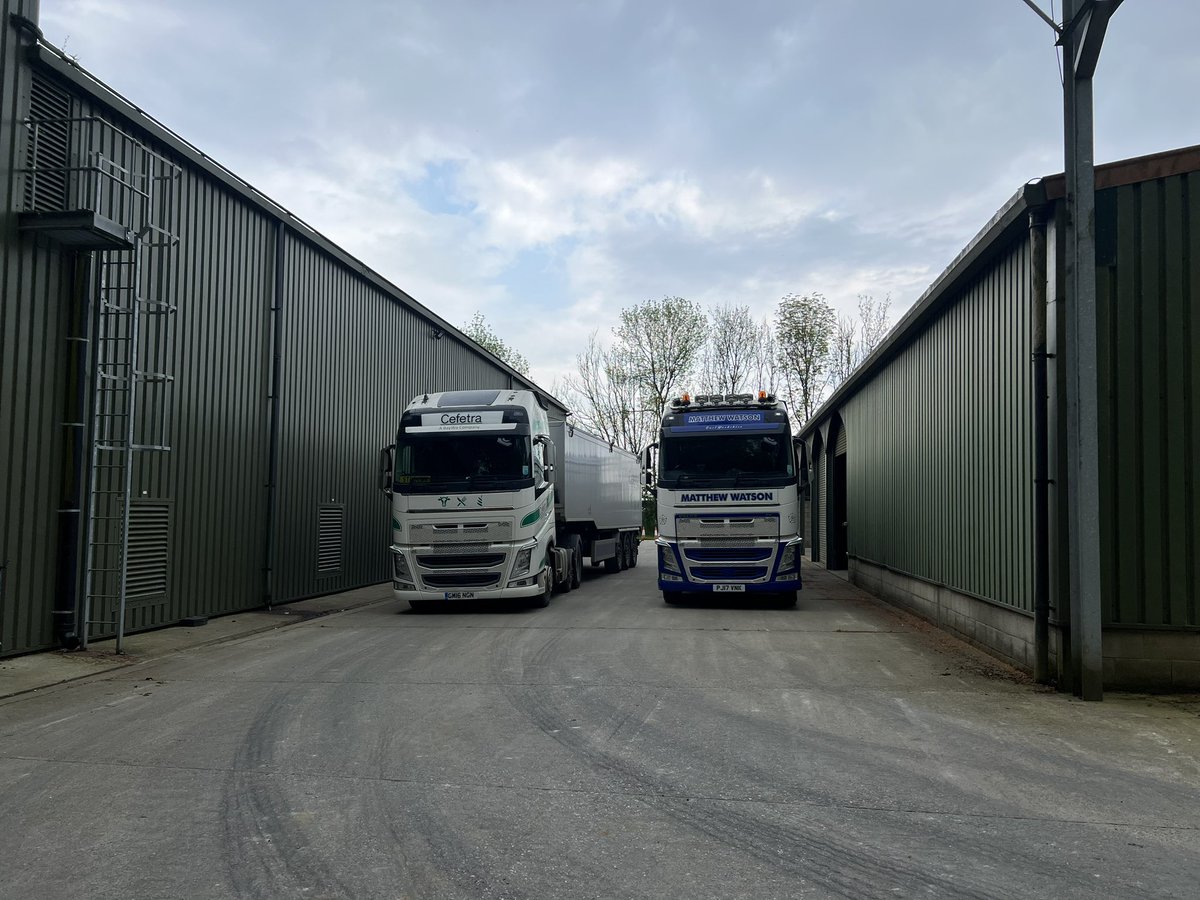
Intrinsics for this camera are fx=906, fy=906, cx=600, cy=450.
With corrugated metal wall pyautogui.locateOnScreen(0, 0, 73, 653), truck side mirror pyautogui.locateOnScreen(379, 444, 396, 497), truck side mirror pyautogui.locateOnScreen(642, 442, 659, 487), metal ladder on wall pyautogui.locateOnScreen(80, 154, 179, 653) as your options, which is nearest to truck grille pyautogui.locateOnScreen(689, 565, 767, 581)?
truck side mirror pyautogui.locateOnScreen(642, 442, 659, 487)

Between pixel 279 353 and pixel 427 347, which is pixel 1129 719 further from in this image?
pixel 427 347

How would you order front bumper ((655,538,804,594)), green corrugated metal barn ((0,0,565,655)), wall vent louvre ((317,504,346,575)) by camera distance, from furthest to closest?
wall vent louvre ((317,504,346,575)) → front bumper ((655,538,804,594)) → green corrugated metal barn ((0,0,565,655))

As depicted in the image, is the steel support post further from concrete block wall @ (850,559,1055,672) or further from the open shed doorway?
the open shed doorway

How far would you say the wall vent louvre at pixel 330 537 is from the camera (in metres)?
17.0

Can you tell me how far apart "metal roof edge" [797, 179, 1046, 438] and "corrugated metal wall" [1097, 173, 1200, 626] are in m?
0.66

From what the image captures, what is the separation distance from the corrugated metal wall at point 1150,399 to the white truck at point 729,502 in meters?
6.62

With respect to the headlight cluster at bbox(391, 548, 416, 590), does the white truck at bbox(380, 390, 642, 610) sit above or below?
above

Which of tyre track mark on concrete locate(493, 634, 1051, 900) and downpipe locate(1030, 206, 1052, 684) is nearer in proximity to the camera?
tyre track mark on concrete locate(493, 634, 1051, 900)

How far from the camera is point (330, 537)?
1748cm

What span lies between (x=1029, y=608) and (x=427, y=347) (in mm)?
17009

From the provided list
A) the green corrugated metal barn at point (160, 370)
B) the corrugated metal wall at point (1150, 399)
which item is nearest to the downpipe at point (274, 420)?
the green corrugated metal barn at point (160, 370)

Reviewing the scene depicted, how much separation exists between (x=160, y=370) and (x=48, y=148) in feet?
9.88

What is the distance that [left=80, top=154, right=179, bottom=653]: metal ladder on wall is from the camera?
33.6ft

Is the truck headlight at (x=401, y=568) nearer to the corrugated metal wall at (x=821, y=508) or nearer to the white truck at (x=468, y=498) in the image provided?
the white truck at (x=468, y=498)
